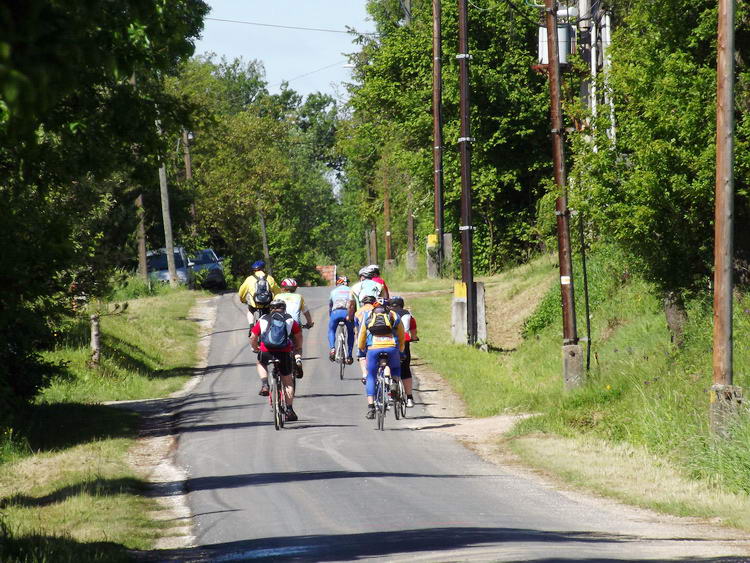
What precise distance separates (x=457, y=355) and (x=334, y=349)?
424 cm

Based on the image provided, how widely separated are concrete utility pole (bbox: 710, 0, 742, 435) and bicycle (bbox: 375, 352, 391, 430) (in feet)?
14.9

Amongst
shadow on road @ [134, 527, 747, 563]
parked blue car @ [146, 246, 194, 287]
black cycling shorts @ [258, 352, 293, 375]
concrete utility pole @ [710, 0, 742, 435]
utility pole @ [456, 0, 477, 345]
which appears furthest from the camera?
parked blue car @ [146, 246, 194, 287]

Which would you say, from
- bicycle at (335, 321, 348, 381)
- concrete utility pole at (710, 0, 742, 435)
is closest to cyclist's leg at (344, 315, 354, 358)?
bicycle at (335, 321, 348, 381)

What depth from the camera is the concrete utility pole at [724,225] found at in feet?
46.3

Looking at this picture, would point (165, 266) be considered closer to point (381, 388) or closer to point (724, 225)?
point (381, 388)

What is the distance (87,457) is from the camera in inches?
602

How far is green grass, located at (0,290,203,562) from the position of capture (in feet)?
32.6


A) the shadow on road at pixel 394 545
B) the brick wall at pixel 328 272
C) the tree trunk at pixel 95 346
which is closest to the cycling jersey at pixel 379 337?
the shadow on road at pixel 394 545

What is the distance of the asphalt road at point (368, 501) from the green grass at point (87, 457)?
733 mm

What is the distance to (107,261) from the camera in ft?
73.0

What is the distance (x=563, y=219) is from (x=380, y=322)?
15.8 feet

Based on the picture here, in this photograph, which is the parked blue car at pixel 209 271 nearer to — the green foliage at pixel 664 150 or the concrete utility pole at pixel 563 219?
the green foliage at pixel 664 150

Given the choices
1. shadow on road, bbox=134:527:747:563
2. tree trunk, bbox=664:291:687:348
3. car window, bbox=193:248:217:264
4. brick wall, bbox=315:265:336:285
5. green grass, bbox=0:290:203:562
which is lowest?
brick wall, bbox=315:265:336:285

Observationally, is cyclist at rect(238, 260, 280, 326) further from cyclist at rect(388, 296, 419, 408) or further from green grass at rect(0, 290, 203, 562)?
green grass at rect(0, 290, 203, 562)
